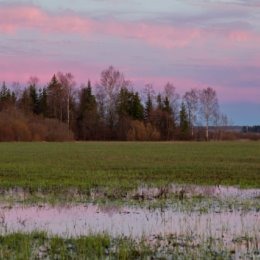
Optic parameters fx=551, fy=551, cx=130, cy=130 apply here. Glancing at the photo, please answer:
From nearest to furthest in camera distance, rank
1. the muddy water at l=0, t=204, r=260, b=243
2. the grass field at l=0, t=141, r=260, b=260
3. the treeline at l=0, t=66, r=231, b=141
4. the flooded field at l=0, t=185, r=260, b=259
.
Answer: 1. the grass field at l=0, t=141, r=260, b=260
2. the flooded field at l=0, t=185, r=260, b=259
3. the muddy water at l=0, t=204, r=260, b=243
4. the treeline at l=0, t=66, r=231, b=141

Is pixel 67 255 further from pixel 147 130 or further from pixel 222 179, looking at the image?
pixel 147 130

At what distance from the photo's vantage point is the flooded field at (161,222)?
1156cm

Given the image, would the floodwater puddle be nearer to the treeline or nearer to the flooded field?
the flooded field

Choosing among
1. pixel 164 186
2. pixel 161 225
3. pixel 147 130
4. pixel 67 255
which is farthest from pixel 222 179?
pixel 147 130

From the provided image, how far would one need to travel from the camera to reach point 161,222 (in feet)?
47.1

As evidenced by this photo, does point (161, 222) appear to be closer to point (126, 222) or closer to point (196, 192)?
point (126, 222)

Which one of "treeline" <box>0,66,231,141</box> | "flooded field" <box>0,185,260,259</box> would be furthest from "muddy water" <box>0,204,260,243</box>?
"treeline" <box>0,66,231,141</box>

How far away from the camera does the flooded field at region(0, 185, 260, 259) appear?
37.9ft

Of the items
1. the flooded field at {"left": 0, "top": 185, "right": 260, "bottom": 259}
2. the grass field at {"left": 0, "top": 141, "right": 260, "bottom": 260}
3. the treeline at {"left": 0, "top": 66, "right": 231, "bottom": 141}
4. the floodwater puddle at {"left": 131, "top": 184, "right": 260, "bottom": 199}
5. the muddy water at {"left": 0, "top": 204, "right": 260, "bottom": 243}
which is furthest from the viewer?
the treeline at {"left": 0, "top": 66, "right": 231, "bottom": 141}

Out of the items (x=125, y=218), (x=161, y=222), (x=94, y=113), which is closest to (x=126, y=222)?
(x=125, y=218)

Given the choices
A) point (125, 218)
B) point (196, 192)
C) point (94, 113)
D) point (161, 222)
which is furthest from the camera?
point (94, 113)

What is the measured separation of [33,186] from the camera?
24031mm

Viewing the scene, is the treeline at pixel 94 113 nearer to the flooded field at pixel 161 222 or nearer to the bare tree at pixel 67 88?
the bare tree at pixel 67 88

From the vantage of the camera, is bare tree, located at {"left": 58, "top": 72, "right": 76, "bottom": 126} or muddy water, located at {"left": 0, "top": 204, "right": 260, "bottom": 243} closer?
muddy water, located at {"left": 0, "top": 204, "right": 260, "bottom": 243}
